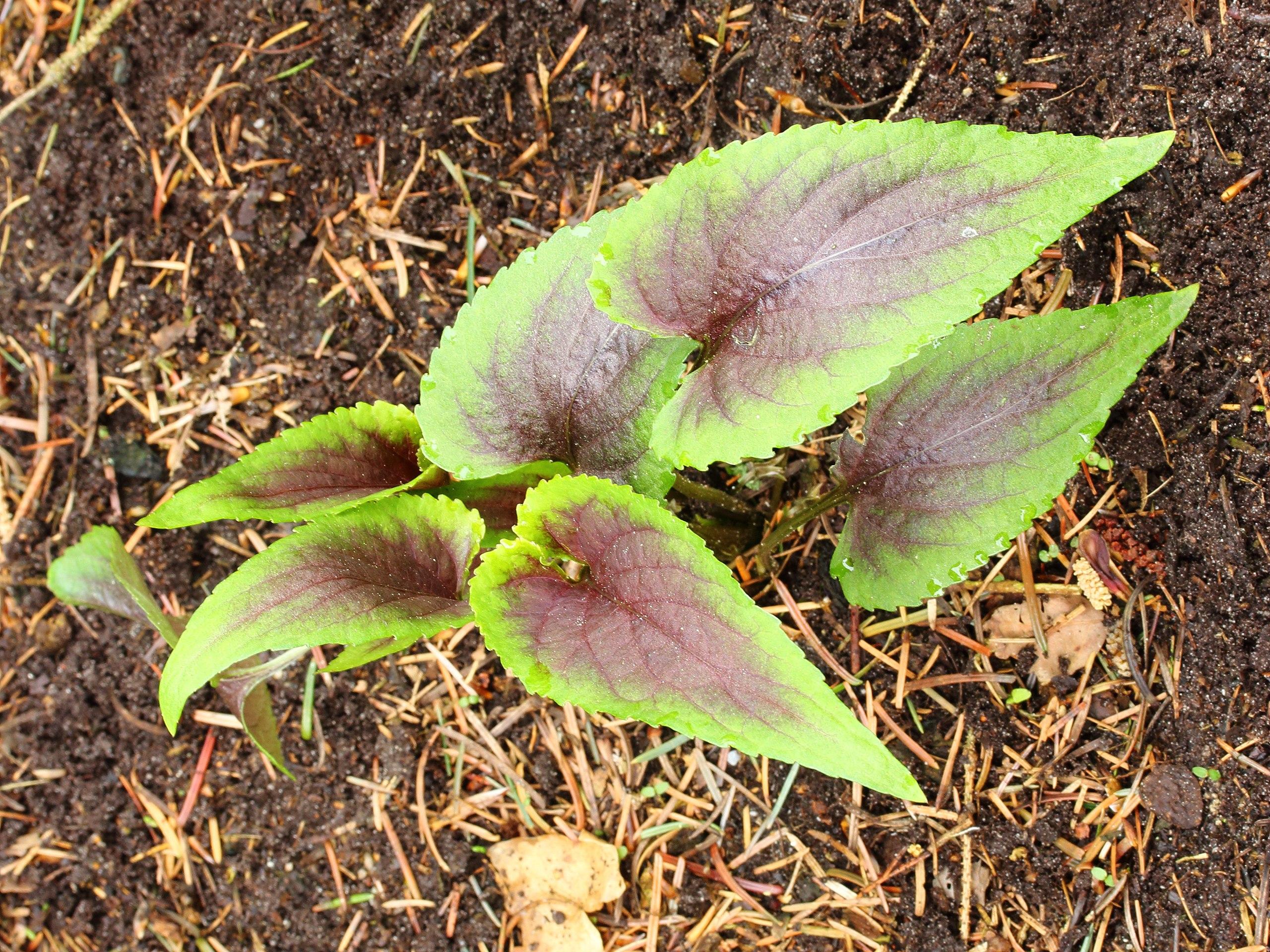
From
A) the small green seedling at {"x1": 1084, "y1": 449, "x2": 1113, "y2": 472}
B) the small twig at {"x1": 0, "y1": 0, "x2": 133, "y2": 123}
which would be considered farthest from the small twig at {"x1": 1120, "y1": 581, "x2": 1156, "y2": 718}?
the small twig at {"x1": 0, "y1": 0, "x2": 133, "y2": 123}

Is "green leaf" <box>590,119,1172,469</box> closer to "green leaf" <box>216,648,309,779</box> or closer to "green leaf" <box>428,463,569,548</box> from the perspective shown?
"green leaf" <box>428,463,569,548</box>

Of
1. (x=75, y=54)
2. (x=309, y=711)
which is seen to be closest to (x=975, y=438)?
(x=309, y=711)

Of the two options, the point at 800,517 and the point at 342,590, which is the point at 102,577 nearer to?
the point at 342,590

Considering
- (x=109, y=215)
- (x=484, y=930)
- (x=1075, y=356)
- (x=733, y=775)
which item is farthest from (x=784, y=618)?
(x=109, y=215)

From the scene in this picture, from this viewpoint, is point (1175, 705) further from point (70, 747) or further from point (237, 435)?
point (70, 747)

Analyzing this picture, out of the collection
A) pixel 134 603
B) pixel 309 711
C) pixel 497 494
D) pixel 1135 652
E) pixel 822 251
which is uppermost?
pixel 822 251

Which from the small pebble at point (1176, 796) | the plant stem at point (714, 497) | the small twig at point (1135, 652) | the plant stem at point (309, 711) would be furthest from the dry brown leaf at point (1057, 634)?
the plant stem at point (309, 711)
